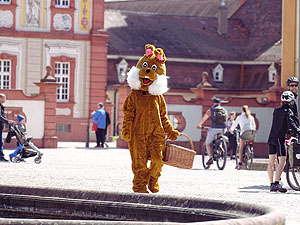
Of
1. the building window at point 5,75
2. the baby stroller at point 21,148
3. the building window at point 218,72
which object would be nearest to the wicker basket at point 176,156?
the baby stroller at point 21,148

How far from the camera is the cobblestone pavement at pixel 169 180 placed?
12.3 m

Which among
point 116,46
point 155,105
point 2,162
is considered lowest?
point 2,162

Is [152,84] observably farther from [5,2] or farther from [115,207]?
[5,2]

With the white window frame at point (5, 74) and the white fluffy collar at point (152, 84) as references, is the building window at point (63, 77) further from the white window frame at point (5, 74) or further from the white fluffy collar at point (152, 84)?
the white fluffy collar at point (152, 84)

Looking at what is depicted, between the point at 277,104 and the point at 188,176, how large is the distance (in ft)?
48.0

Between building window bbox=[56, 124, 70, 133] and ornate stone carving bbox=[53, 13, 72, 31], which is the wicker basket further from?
ornate stone carving bbox=[53, 13, 72, 31]

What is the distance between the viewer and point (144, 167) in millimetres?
11258

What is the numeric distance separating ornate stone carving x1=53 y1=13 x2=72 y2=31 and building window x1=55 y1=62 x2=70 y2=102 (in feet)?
6.12

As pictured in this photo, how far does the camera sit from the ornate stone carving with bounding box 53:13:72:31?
Answer: 41844 millimetres

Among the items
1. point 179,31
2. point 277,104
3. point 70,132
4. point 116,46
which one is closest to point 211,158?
point 277,104

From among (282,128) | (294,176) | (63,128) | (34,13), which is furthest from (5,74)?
(282,128)

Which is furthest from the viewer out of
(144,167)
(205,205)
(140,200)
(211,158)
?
(211,158)

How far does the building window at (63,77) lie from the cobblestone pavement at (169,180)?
20.9 meters

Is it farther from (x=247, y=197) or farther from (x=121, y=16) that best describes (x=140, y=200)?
(x=121, y=16)
